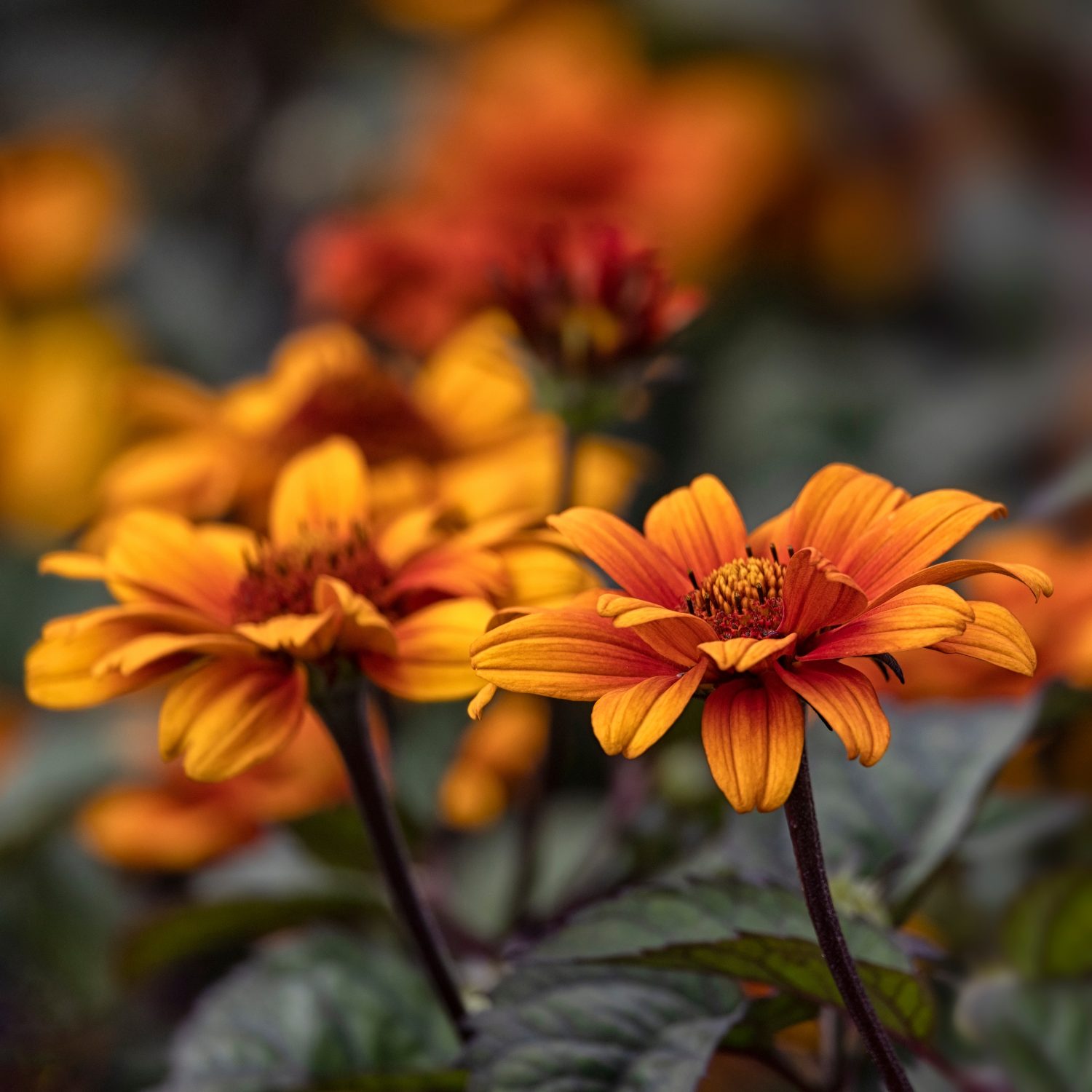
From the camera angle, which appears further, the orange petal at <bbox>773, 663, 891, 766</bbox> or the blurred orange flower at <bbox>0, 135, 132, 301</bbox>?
the blurred orange flower at <bbox>0, 135, 132, 301</bbox>

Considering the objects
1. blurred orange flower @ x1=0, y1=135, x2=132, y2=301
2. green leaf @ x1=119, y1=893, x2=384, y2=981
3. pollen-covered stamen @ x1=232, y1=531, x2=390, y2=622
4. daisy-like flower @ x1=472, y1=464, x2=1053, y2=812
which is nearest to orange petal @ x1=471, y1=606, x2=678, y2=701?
daisy-like flower @ x1=472, y1=464, x2=1053, y2=812

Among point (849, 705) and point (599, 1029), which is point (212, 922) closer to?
point (599, 1029)

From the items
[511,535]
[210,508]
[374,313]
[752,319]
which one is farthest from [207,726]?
[752,319]

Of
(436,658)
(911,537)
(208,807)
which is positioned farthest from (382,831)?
(208,807)

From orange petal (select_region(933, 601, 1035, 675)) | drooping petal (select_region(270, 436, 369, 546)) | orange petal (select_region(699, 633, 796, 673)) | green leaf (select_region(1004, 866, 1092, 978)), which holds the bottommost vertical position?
green leaf (select_region(1004, 866, 1092, 978))

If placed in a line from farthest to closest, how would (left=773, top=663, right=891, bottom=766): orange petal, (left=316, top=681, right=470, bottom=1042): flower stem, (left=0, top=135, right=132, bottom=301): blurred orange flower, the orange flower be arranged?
(left=0, top=135, right=132, bottom=301): blurred orange flower < the orange flower < (left=316, top=681, right=470, bottom=1042): flower stem < (left=773, top=663, right=891, bottom=766): orange petal

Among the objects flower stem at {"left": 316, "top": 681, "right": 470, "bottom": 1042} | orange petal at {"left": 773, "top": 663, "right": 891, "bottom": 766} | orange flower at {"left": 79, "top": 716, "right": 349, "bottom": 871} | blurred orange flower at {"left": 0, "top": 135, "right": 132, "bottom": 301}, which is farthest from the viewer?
blurred orange flower at {"left": 0, "top": 135, "right": 132, "bottom": 301}

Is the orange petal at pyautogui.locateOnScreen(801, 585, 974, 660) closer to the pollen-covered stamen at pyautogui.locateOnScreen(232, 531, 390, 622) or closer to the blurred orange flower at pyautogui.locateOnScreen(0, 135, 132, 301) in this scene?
the pollen-covered stamen at pyautogui.locateOnScreen(232, 531, 390, 622)
